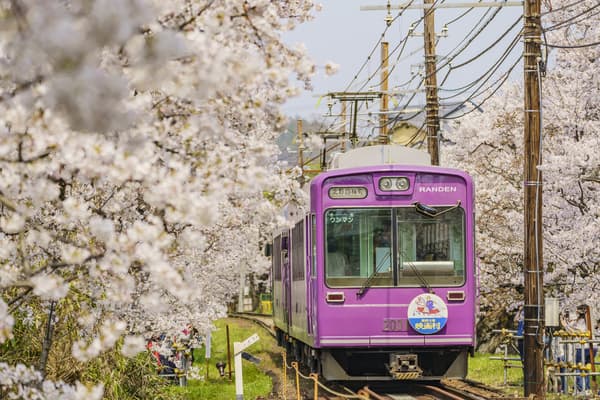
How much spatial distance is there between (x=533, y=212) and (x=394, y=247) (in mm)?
2225

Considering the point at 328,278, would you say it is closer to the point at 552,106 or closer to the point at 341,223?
the point at 341,223

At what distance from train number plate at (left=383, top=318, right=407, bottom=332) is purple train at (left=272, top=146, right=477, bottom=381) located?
0.01 m

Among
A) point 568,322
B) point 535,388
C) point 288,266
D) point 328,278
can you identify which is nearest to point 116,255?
point 328,278

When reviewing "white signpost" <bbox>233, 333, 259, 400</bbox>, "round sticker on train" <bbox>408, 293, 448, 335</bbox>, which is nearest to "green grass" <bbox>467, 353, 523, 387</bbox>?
"round sticker on train" <bbox>408, 293, 448, 335</bbox>

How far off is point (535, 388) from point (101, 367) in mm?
6656

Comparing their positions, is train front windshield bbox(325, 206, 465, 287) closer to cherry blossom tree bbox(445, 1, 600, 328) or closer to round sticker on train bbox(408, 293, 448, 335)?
round sticker on train bbox(408, 293, 448, 335)

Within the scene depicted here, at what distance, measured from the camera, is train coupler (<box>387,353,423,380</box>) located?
1512cm

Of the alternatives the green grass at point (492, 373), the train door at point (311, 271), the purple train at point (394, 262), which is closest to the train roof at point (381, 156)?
the purple train at point (394, 262)

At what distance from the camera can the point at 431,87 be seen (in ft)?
74.7

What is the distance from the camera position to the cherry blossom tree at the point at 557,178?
19.2 m

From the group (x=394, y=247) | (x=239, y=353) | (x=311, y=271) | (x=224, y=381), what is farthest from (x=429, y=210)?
(x=224, y=381)

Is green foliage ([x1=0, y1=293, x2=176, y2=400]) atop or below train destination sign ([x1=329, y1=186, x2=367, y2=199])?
below

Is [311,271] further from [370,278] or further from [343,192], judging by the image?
[343,192]

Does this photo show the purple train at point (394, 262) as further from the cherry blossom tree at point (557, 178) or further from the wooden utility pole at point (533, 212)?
the cherry blossom tree at point (557, 178)
